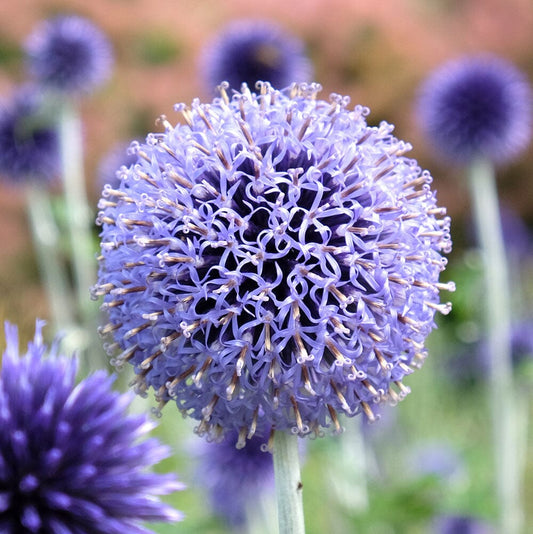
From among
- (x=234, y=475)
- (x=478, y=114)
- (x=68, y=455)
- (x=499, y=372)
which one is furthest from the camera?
(x=478, y=114)

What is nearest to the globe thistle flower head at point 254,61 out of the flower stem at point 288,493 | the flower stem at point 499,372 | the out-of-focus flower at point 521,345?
the flower stem at point 499,372

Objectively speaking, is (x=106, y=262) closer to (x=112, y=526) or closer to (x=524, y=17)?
(x=112, y=526)

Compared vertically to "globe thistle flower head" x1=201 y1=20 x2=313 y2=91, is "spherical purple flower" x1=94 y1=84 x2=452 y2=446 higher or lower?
lower

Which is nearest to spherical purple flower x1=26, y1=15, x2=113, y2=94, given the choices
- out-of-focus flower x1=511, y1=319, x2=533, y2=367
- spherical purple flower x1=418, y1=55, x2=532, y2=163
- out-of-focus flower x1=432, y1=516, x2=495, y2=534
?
spherical purple flower x1=418, y1=55, x2=532, y2=163

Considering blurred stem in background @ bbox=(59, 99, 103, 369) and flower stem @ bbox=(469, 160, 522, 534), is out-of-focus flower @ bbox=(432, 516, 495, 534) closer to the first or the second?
flower stem @ bbox=(469, 160, 522, 534)

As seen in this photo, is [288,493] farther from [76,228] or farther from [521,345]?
[521,345]

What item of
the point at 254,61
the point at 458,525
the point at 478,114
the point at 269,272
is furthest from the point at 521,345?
the point at 269,272
